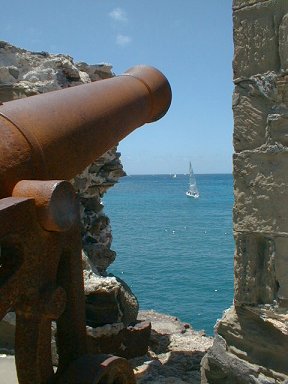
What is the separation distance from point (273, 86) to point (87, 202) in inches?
131

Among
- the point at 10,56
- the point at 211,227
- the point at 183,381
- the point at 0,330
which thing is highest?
the point at 10,56

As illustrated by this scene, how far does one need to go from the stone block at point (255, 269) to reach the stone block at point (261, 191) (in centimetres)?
6

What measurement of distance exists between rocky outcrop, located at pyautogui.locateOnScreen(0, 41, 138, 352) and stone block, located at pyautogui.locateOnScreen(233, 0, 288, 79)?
2.32 metres

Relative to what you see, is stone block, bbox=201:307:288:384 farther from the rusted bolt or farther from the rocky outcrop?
the rocky outcrop

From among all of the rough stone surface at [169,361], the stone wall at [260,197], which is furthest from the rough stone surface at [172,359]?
the stone wall at [260,197]

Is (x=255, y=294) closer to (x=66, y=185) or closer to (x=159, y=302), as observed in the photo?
(x=66, y=185)

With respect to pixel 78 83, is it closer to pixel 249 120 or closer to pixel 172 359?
pixel 172 359

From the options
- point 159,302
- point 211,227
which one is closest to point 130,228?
point 211,227

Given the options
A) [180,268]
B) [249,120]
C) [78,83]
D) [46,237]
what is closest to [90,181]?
[78,83]

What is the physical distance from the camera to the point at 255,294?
2.67 meters

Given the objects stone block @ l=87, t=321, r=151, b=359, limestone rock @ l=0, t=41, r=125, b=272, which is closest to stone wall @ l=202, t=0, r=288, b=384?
stone block @ l=87, t=321, r=151, b=359

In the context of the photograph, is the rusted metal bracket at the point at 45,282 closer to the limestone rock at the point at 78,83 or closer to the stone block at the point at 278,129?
the stone block at the point at 278,129

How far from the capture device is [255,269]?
2.66m

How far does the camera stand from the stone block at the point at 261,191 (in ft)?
8.37
